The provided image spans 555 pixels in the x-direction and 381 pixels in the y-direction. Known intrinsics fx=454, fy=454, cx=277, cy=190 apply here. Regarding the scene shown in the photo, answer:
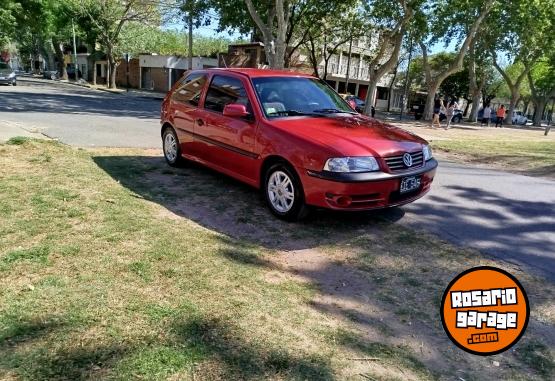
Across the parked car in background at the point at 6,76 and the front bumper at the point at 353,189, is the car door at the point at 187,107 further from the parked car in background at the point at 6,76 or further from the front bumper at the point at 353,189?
the parked car in background at the point at 6,76

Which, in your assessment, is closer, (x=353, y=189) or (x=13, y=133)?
(x=353, y=189)

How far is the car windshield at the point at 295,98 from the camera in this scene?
215 inches

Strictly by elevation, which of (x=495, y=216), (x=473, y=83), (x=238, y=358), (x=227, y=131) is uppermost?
(x=473, y=83)

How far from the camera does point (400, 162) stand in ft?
15.6

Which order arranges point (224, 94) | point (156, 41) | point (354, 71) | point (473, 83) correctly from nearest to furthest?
1. point (224, 94)
2. point (473, 83)
3. point (156, 41)
4. point (354, 71)

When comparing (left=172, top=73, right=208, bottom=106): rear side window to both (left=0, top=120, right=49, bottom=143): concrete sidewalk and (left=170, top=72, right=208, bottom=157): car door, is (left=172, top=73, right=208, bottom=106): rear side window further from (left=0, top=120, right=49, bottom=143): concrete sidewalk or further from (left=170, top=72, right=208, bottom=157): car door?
(left=0, top=120, right=49, bottom=143): concrete sidewalk

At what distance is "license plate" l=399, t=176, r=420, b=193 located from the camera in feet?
15.6

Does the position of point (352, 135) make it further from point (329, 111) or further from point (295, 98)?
point (295, 98)

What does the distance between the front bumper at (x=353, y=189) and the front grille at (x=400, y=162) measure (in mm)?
67

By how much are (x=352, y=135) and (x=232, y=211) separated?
5.45 feet

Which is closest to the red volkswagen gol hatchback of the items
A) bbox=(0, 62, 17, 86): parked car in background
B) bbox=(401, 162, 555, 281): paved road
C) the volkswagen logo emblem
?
the volkswagen logo emblem

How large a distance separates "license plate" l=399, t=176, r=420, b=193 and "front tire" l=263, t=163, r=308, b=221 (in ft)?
3.42

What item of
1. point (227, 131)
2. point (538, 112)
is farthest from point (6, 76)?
point (538, 112)

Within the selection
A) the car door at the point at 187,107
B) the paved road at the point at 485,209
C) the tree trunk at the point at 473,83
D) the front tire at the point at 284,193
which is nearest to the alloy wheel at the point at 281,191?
the front tire at the point at 284,193
